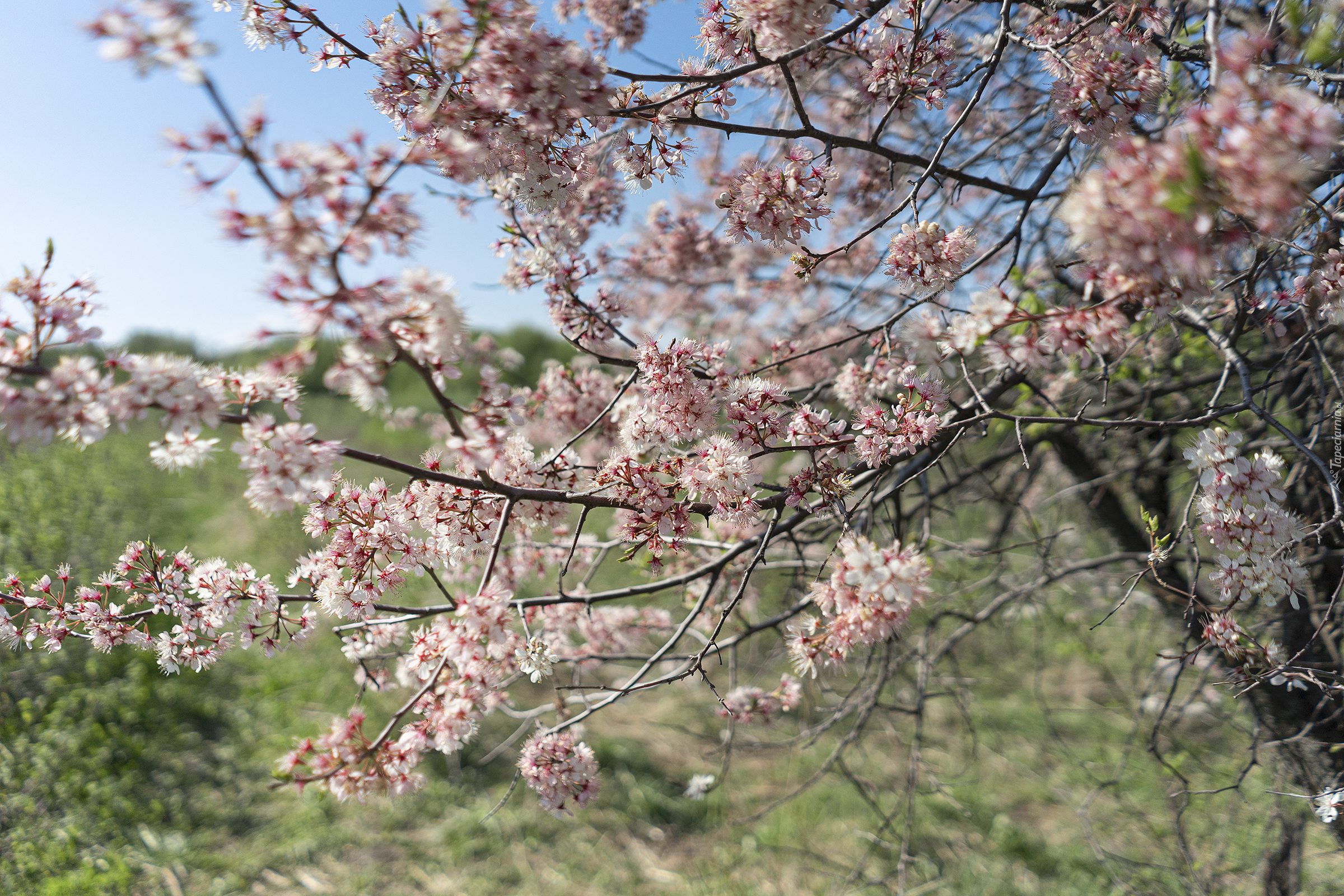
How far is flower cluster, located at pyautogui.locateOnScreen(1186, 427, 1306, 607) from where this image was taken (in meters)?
1.42

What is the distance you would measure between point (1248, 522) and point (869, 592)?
3.13 feet

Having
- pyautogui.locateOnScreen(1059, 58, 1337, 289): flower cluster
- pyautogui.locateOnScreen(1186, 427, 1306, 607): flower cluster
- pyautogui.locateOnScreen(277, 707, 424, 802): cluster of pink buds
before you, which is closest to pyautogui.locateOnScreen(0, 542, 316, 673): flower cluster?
pyautogui.locateOnScreen(277, 707, 424, 802): cluster of pink buds

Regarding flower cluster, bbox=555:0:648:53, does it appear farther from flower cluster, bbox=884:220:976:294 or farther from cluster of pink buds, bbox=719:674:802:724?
cluster of pink buds, bbox=719:674:802:724

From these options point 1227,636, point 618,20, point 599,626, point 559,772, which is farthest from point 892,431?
point 618,20

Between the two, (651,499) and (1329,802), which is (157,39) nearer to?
(651,499)

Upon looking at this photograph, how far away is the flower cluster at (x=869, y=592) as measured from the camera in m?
1.24

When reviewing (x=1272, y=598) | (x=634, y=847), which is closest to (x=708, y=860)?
(x=634, y=847)

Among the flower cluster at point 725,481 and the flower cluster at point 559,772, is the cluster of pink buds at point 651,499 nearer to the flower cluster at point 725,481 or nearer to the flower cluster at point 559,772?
the flower cluster at point 725,481

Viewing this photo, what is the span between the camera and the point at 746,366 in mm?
2205

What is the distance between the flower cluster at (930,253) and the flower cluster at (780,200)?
0.23m

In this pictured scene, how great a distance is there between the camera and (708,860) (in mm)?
3424

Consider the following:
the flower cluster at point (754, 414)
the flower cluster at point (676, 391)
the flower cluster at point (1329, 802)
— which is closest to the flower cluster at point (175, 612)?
the flower cluster at point (676, 391)

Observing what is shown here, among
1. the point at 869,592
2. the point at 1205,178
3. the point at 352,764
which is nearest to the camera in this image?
the point at 1205,178

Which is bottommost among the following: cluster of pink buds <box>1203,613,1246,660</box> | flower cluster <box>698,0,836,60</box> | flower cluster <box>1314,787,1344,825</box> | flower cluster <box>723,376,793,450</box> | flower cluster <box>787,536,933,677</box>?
flower cluster <box>1314,787,1344,825</box>
